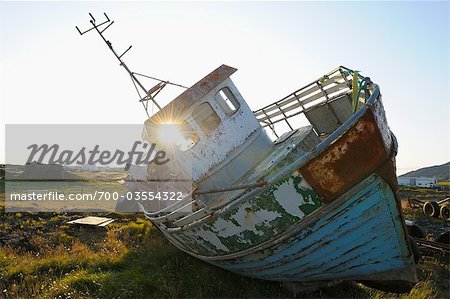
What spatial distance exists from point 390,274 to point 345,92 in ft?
13.8

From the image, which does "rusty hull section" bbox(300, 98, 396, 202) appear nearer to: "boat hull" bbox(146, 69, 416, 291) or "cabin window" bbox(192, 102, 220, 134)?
"boat hull" bbox(146, 69, 416, 291)

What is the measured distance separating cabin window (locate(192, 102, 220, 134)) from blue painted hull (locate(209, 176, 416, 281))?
2.70 metres

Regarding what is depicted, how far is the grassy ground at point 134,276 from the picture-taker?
18.7 ft

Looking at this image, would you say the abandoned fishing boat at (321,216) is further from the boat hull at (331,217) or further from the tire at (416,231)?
the tire at (416,231)

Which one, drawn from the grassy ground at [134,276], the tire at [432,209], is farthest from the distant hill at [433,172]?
A: the grassy ground at [134,276]

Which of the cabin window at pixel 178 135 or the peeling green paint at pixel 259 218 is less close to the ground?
the cabin window at pixel 178 135

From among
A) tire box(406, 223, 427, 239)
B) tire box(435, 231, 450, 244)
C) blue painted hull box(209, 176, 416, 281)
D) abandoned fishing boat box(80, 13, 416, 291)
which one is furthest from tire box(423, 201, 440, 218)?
blue painted hull box(209, 176, 416, 281)

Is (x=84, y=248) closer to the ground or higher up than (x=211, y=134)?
closer to the ground

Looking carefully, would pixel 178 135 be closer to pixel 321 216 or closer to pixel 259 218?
pixel 259 218

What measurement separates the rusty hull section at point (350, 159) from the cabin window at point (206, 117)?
2877mm

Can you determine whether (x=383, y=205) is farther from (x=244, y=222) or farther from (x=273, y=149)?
(x=273, y=149)

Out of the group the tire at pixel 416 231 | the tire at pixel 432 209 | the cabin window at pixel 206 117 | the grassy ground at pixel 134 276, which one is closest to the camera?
the grassy ground at pixel 134 276

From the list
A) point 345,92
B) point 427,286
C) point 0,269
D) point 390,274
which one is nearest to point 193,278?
point 390,274

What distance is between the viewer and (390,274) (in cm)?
502
